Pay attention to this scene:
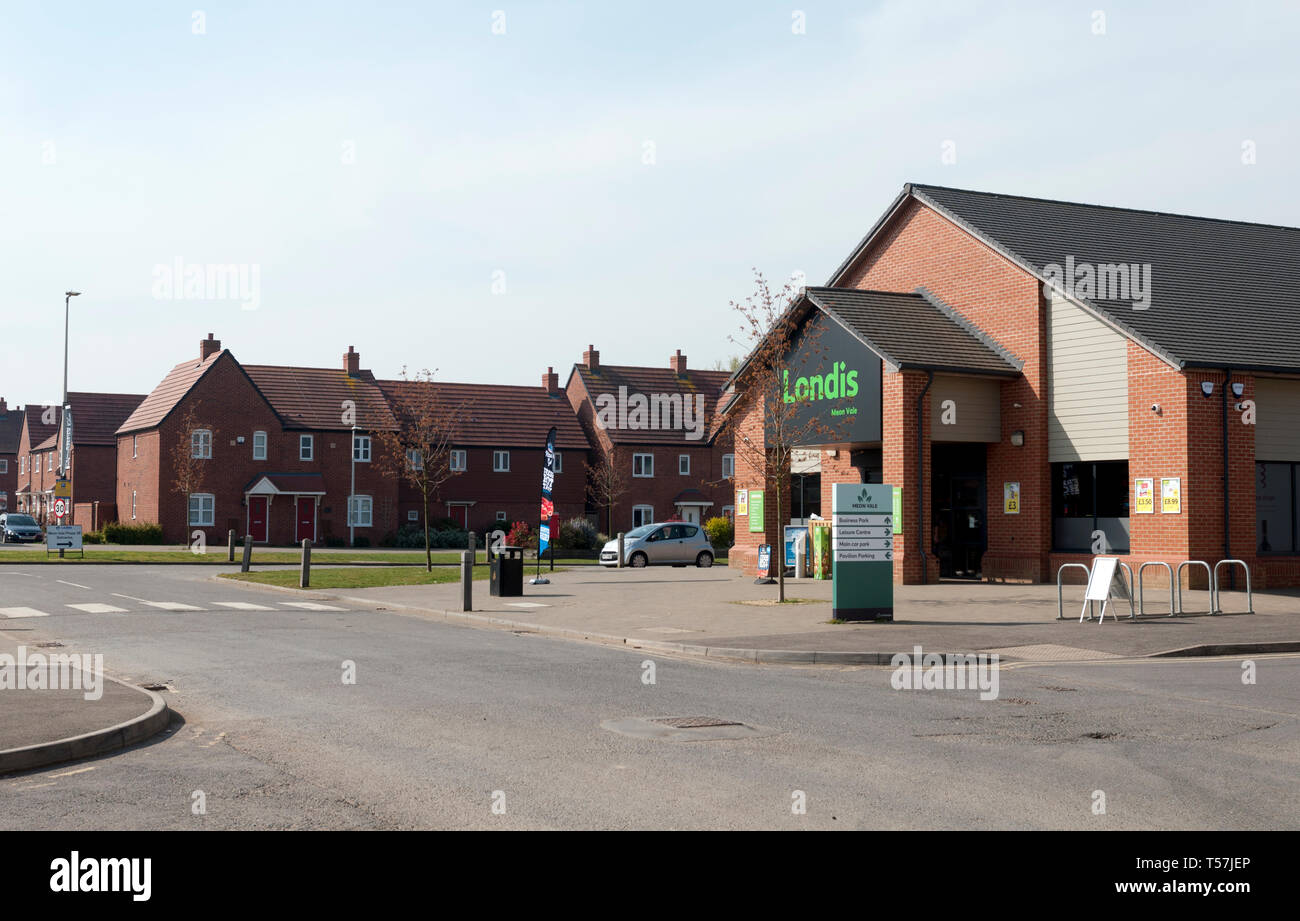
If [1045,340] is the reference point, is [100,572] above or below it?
below

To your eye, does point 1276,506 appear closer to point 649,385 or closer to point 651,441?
point 651,441

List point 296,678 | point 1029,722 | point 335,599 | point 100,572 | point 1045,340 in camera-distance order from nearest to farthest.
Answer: point 1029,722, point 296,678, point 335,599, point 1045,340, point 100,572

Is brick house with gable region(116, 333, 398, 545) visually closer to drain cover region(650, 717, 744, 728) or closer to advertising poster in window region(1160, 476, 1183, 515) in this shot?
advertising poster in window region(1160, 476, 1183, 515)

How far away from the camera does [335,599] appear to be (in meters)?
25.3

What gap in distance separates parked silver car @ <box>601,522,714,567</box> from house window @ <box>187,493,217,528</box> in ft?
94.8

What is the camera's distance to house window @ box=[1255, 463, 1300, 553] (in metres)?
25.5

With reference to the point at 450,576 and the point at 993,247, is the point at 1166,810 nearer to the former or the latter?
the point at 993,247

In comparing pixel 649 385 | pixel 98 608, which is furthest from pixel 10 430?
pixel 98 608

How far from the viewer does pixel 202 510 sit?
2425 inches

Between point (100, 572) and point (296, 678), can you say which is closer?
point (296, 678)

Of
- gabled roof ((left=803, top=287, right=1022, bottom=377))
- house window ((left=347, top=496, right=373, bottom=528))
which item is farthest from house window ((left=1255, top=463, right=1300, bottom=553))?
house window ((left=347, top=496, right=373, bottom=528))
